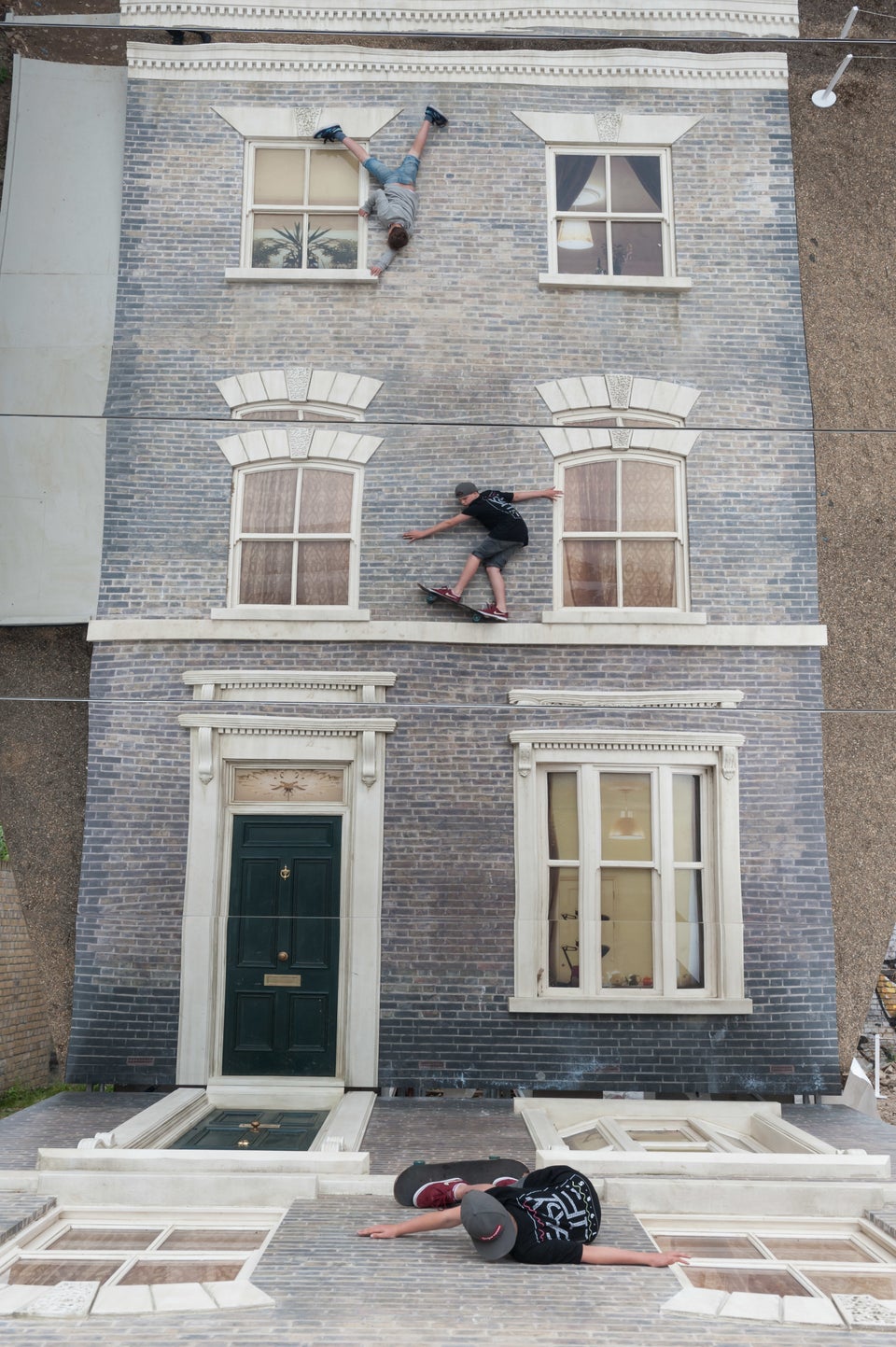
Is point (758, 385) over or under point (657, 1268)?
over

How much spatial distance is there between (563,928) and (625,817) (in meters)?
0.52

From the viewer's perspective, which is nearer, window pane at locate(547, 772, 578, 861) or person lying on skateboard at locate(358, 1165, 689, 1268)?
→ person lying on skateboard at locate(358, 1165, 689, 1268)

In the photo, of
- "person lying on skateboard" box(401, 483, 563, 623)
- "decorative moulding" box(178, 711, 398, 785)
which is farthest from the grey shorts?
"decorative moulding" box(178, 711, 398, 785)

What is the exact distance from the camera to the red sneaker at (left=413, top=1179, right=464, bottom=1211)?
334 centimetres

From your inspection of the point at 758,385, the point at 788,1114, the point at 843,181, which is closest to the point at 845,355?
the point at 758,385

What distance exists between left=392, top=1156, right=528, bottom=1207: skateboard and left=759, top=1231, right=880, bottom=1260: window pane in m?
0.78

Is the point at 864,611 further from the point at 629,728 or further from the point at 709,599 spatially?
the point at 629,728

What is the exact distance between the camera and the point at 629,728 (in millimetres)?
4605

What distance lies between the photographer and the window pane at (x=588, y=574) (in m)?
4.71

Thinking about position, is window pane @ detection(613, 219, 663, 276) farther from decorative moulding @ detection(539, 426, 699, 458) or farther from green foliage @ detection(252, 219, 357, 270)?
green foliage @ detection(252, 219, 357, 270)

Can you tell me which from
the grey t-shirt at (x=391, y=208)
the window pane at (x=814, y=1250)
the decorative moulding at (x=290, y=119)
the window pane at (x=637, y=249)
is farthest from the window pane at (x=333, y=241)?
the window pane at (x=814, y=1250)

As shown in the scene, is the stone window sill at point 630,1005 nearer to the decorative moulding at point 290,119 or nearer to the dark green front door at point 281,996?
the dark green front door at point 281,996

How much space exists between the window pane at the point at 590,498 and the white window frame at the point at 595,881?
2.96 feet

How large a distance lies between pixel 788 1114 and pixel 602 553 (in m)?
2.37
